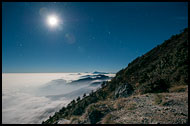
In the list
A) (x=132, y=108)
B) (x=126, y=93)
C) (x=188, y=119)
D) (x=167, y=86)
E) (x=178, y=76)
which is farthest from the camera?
(x=126, y=93)

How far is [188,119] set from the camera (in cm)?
596

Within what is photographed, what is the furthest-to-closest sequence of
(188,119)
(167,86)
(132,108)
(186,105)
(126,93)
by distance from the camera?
(126,93)
(167,86)
(132,108)
(186,105)
(188,119)

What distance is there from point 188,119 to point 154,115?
71.8 inches

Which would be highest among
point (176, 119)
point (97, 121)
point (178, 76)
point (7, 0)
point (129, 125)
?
point (7, 0)

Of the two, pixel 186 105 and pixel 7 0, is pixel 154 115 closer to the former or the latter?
pixel 186 105

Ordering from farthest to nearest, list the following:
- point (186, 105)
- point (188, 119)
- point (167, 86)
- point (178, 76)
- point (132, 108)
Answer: point (178, 76) → point (167, 86) → point (132, 108) → point (186, 105) → point (188, 119)

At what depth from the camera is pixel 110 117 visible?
307 inches

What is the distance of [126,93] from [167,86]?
584 centimetres

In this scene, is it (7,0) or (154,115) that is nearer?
(7,0)

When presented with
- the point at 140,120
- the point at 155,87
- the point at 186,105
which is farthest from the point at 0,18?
the point at 155,87

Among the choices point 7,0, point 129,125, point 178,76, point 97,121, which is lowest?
point 97,121

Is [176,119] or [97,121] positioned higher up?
[176,119]

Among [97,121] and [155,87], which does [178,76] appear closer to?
[155,87]

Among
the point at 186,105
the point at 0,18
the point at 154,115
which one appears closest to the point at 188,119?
the point at 154,115
